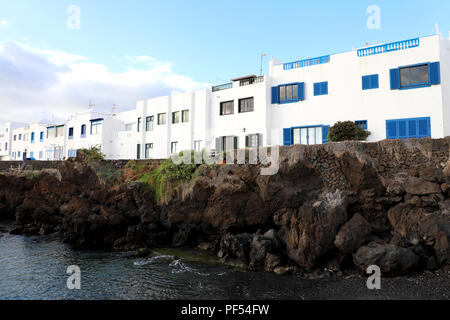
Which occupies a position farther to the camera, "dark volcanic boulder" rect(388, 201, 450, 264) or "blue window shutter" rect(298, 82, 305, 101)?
"blue window shutter" rect(298, 82, 305, 101)

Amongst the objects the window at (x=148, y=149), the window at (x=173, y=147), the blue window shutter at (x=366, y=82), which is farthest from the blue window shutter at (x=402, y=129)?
the window at (x=148, y=149)

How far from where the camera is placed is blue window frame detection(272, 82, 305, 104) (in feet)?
89.9

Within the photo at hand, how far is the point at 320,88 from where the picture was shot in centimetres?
2653

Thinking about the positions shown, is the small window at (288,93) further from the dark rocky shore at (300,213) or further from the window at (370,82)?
the dark rocky shore at (300,213)

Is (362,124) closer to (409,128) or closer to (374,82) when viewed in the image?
(409,128)

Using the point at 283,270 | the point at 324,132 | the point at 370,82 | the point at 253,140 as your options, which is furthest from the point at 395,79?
the point at 283,270

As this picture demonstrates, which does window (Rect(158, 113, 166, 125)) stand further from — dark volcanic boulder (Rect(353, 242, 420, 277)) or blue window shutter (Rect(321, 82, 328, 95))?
dark volcanic boulder (Rect(353, 242, 420, 277))

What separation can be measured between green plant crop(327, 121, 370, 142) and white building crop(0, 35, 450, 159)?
4.50 ft

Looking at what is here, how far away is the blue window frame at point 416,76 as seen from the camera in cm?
2178

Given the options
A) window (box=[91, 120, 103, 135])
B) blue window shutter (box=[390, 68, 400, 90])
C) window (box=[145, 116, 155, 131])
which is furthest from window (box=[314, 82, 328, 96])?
window (box=[91, 120, 103, 135])

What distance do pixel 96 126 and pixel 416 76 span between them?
4087 cm
